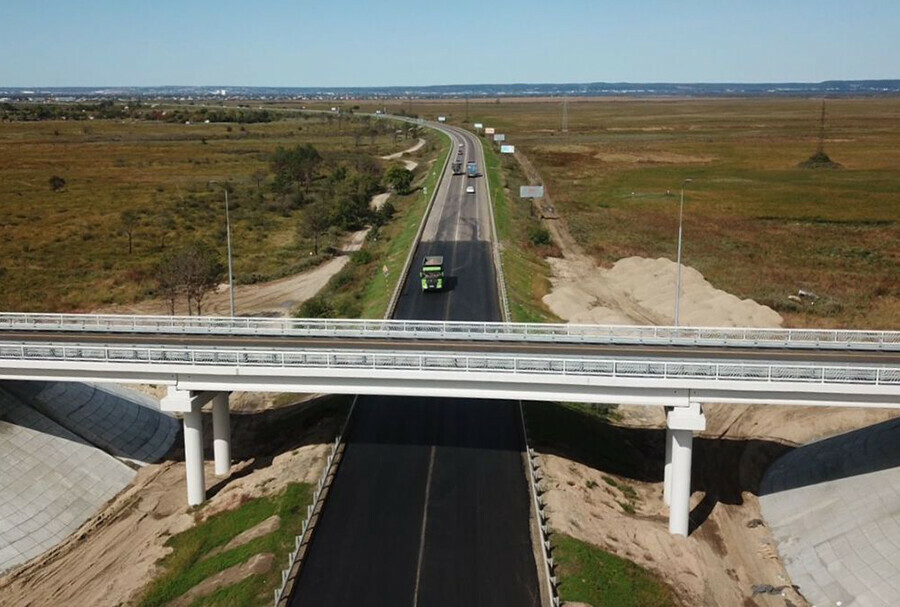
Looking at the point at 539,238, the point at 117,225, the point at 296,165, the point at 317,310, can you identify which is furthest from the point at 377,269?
the point at 296,165

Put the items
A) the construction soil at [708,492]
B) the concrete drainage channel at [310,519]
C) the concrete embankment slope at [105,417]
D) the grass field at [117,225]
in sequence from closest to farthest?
the concrete drainage channel at [310,519] < the construction soil at [708,492] < the concrete embankment slope at [105,417] < the grass field at [117,225]

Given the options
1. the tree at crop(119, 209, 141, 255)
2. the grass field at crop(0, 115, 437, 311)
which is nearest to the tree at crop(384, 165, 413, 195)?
the grass field at crop(0, 115, 437, 311)

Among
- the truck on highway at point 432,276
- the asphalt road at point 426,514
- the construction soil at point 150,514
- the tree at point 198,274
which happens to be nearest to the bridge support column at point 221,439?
the construction soil at point 150,514

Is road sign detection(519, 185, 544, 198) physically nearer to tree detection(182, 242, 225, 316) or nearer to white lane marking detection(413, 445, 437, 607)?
tree detection(182, 242, 225, 316)

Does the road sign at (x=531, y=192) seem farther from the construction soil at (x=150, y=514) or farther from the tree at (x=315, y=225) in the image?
the construction soil at (x=150, y=514)

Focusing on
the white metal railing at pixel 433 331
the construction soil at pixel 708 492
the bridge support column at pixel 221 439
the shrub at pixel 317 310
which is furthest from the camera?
the shrub at pixel 317 310

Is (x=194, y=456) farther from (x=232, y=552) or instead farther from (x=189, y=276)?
(x=189, y=276)

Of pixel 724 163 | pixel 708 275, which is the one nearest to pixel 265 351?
pixel 708 275
